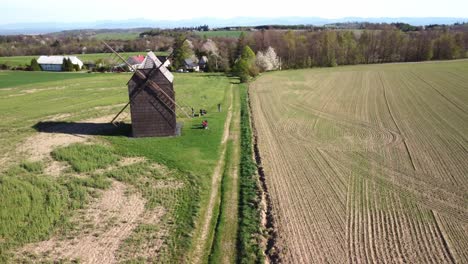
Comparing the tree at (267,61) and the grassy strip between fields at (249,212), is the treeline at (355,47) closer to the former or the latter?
the tree at (267,61)

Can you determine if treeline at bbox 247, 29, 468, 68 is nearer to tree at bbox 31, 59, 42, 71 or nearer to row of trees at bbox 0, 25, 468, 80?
row of trees at bbox 0, 25, 468, 80

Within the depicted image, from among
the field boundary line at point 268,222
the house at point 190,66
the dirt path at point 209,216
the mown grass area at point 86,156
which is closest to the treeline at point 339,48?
the house at point 190,66

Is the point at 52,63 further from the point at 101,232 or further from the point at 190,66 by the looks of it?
the point at 101,232

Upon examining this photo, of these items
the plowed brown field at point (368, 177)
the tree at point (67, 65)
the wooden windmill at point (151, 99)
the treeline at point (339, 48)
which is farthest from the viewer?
the treeline at point (339, 48)

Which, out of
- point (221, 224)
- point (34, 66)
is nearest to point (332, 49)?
point (34, 66)

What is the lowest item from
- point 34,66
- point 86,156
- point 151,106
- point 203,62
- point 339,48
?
point 86,156

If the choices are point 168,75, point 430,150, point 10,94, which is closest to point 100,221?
point 168,75

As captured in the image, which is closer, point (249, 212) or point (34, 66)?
point (249, 212)
